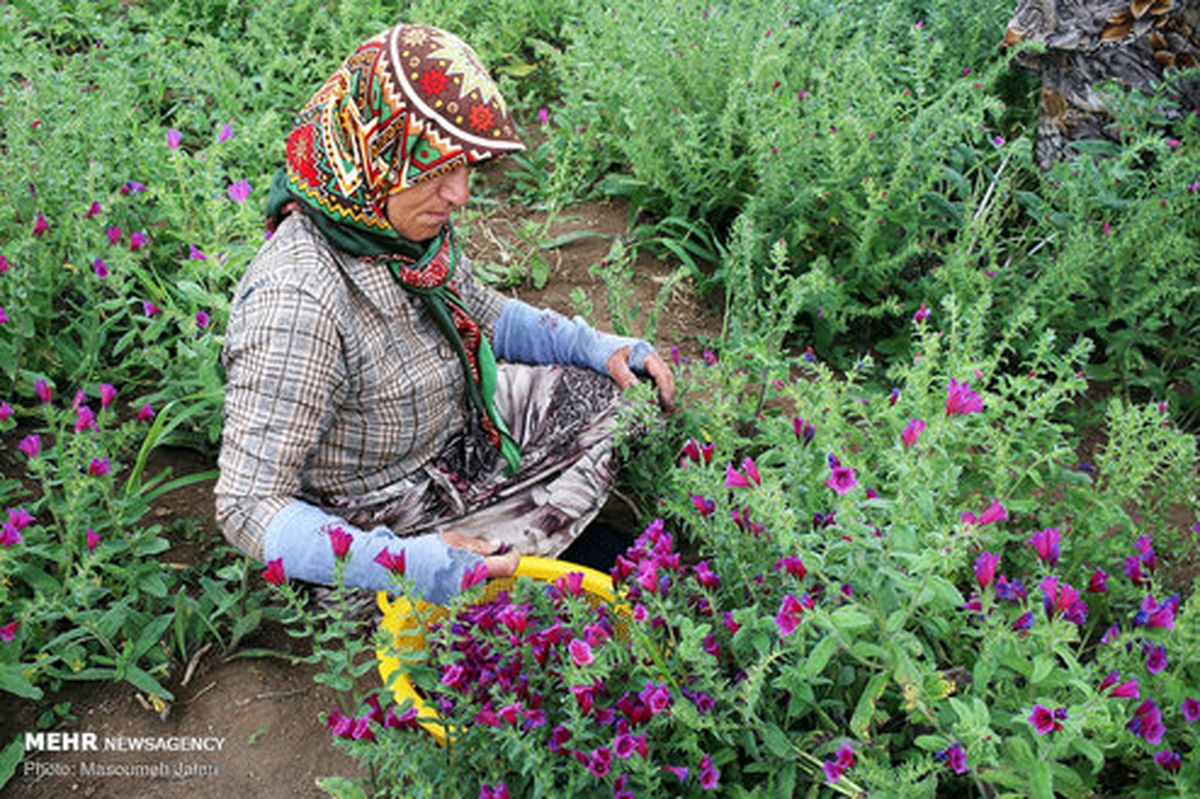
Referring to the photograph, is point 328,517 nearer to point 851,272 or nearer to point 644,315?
point 644,315

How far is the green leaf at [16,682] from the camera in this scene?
2.08 m

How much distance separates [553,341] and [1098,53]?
2.36 metres

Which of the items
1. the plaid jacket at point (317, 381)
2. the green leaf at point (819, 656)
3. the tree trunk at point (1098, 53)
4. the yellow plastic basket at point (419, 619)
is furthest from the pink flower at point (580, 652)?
the tree trunk at point (1098, 53)

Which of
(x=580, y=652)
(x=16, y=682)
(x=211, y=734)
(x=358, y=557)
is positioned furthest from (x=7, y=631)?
(x=580, y=652)

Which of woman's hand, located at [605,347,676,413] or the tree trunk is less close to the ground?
the tree trunk

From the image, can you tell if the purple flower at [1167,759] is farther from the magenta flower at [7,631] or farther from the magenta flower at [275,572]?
the magenta flower at [7,631]

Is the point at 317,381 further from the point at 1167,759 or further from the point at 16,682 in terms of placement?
the point at 1167,759

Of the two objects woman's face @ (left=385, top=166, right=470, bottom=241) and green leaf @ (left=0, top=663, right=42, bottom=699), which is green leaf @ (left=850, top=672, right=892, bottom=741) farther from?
green leaf @ (left=0, top=663, right=42, bottom=699)

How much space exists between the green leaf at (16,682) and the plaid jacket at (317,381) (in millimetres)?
533

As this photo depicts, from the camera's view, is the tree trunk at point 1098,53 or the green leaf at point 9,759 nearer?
the green leaf at point 9,759


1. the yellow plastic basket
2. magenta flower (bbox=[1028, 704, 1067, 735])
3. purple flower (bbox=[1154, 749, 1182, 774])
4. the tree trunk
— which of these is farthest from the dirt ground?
the tree trunk

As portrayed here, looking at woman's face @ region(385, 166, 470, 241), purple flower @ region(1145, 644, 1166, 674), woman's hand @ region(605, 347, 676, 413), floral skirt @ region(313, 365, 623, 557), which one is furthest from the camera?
woman's hand @ region(605, 347, 676, 413)

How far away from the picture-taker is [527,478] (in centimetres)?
269

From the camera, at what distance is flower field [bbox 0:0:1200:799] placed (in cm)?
163
